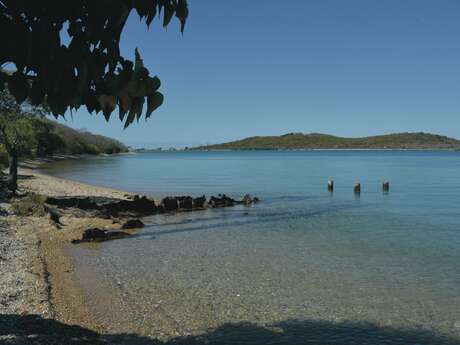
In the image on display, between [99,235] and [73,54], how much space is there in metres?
16.7

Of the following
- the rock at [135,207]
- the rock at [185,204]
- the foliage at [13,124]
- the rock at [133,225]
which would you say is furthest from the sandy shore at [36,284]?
the rock at [185,204]

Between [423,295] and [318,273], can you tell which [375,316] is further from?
[318,273]

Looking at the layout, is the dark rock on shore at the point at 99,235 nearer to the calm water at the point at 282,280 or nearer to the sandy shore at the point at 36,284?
the sandy shore at the point at 36,284

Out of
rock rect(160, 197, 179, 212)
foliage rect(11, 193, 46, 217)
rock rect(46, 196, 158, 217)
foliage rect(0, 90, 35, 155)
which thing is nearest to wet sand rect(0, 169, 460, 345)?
foliage rect(11, 193, 46, 217)

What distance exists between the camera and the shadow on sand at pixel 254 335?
8070 millimetres

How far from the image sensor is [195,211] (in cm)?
2956

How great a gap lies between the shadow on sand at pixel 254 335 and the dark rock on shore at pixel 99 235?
9636mm

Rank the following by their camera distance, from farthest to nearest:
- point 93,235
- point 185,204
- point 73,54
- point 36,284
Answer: point 185,204, point 93,235, point 36,284, point 73,54

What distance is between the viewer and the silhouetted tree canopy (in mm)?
3254

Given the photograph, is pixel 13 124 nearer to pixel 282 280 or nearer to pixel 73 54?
pixel 282 280

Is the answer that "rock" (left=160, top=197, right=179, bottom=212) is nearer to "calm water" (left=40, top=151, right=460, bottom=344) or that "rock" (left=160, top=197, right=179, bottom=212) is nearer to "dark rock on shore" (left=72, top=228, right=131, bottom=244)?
"calm water" (left=40, top=151, right=460, bottom=344)

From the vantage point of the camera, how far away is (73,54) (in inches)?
130

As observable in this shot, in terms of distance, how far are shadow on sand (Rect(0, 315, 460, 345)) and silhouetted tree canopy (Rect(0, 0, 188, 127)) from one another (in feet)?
18.1

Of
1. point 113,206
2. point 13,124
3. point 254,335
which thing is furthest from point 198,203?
point 254,335
